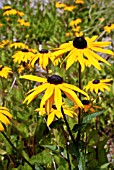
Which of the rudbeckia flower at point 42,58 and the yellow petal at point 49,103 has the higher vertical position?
the rudbeckia flower at point 42,58

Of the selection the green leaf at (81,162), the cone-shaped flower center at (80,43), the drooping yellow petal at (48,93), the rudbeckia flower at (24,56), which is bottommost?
the green leaf at (81,162)

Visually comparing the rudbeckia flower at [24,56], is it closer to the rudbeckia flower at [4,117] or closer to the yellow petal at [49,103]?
the rudbeckia flower at [4,117]

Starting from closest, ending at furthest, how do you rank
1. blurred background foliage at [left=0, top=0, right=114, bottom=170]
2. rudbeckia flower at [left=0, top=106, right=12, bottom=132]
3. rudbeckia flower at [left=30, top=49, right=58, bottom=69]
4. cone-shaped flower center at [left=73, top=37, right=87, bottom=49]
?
rudbeckia flower at [left=0, top=106, right=12, bottom=132] < cone-shaped flower center at [left=73, top=37, right=87, bottom=49] < blurred background foliage at [left=0, top=0, right=114, bottom=170] < rudbeckia flower at [left=30, top=49, right=58, bottom=69]

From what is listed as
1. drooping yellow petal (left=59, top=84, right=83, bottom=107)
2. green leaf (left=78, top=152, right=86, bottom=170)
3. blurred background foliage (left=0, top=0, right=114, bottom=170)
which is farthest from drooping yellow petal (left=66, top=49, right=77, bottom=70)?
green leaf (left=78, top=152, right=86, bottom=170)

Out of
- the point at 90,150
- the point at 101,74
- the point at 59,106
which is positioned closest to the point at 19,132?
the point at 90,150

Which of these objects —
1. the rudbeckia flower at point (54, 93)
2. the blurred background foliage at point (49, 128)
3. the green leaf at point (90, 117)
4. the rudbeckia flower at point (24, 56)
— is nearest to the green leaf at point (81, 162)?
the blurred background foliage at point (49, 128)

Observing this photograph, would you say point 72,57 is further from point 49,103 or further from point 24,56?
point 24,56

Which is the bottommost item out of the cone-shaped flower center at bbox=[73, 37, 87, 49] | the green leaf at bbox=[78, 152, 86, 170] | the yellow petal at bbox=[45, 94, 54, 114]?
the green leaf at bbox=[78, 152, 86, 170]

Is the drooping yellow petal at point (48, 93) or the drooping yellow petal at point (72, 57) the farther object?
the drooping yellow petal at point (72, 57)

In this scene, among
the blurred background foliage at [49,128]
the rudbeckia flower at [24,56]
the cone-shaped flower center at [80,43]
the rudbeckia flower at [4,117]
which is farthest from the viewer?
the rudbeckia flower at [24,56]

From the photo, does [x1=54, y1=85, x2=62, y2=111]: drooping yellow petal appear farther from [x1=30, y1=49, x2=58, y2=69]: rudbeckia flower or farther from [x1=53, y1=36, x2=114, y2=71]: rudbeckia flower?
[x1=30, y1=49, x2=58, y2=69]: rudbeckia flower

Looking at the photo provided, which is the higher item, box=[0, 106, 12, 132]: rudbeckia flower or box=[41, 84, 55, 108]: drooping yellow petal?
box=[41, 84, 55, 108]: drooping yellow petal
